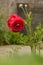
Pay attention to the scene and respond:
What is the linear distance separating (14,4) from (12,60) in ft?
20.3

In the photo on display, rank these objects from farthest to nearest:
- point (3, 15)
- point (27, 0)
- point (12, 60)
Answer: point (27, 0) < point (3, 15) < point (12, 60)

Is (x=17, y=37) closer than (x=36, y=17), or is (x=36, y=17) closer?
(x=17, y=37)

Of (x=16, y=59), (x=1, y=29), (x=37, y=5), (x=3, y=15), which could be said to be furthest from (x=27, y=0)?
(x=16, y=59)

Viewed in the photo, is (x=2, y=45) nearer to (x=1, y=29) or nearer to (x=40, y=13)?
(x=1, y=29)

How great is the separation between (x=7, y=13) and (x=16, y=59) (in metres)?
6.06

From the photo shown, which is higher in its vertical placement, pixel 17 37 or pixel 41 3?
pixel 41 3

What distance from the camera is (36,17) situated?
270 inches

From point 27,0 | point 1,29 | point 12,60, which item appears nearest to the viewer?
point 12,60

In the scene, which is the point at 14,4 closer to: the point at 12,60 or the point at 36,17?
the point at 36,17

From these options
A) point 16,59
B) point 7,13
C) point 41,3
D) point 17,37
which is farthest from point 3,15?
point 16,59

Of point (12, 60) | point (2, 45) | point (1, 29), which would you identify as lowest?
point (2, 45)

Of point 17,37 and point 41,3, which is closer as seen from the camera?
point 17,37

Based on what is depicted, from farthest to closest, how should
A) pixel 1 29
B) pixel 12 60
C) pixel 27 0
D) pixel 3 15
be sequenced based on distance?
1. pixel 27 0
2. pixel 3 15
3. pixel 1 29
4. pixel 12 60

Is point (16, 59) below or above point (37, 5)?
above
